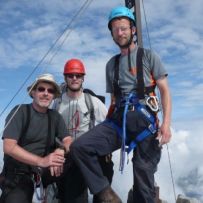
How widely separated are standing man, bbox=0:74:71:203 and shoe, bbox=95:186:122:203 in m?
0.89

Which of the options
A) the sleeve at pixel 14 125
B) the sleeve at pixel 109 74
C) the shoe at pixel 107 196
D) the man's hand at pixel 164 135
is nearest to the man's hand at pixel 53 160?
the sleeve at pixel 14 125

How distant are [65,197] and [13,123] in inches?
63.0

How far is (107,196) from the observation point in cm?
539

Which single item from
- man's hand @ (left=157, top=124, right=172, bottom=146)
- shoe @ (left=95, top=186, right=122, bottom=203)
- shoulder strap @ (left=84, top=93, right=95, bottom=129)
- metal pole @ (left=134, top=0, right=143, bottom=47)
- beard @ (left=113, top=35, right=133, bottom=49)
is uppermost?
metal pole @ (left=134, top=0, right=143, bottom=47)

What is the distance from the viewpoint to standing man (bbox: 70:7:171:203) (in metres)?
5.54

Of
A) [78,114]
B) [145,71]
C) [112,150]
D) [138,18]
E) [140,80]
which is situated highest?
[138,18]

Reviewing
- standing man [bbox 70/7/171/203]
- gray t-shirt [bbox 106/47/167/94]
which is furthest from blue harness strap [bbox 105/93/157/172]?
gray t-shirt [bbox 106/47/167/94]

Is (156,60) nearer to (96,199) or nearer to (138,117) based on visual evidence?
(138,117)

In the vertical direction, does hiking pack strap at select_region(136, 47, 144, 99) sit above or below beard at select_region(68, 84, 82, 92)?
below

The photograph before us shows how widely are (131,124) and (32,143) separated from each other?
1880mm

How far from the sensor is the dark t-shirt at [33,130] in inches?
231

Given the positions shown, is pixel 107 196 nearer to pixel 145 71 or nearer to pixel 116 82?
pixel 116 82

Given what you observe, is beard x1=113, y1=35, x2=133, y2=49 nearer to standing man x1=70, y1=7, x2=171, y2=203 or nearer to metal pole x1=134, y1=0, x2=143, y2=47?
standing man x1=70, y1=7, x2=171, y2=203

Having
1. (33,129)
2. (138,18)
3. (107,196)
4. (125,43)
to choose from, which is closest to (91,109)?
(33,129)
